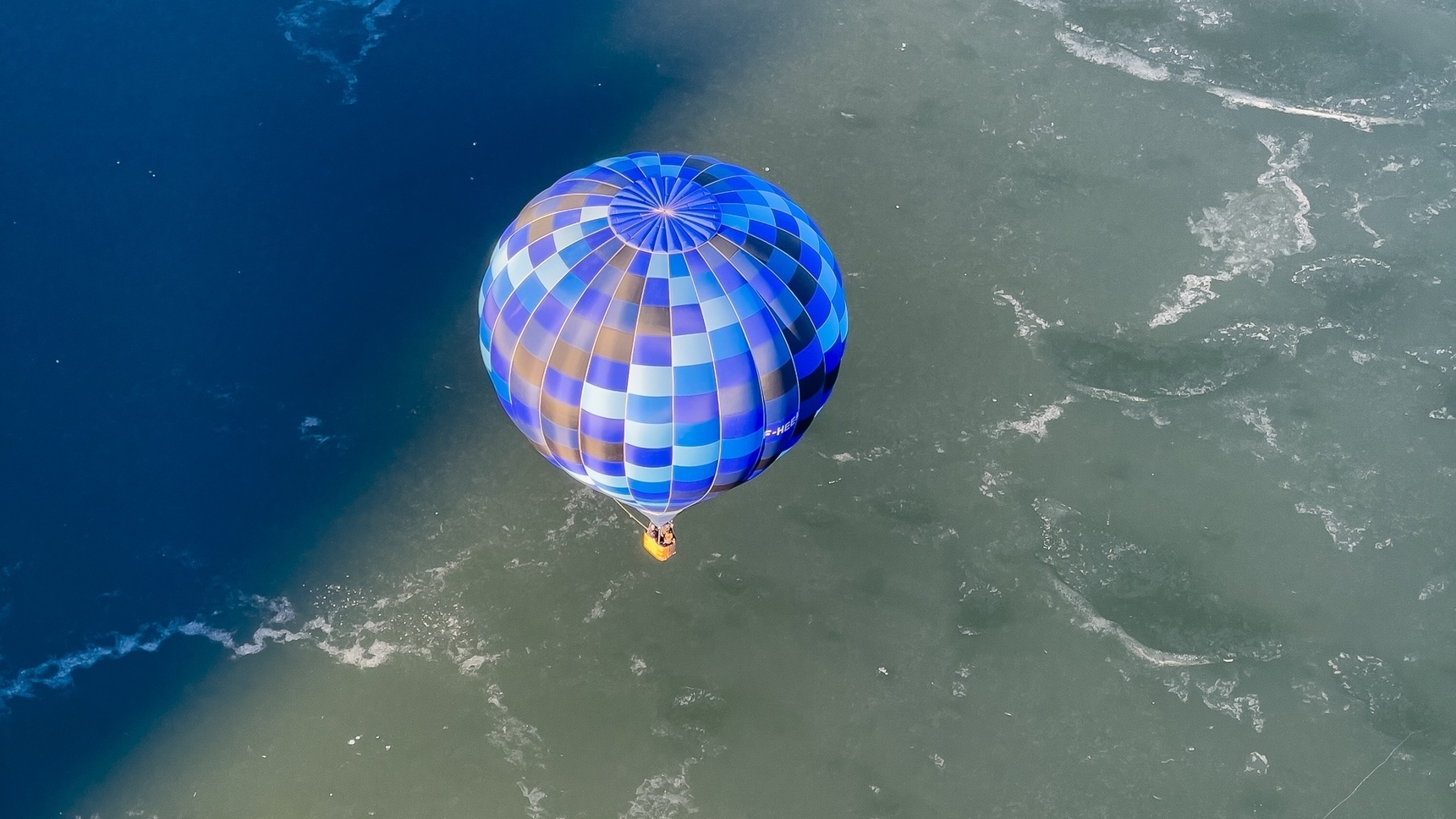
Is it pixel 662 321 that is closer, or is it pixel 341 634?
pixel 662 321

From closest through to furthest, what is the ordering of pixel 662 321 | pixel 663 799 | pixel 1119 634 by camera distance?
pixel 662 321 < pixel 663 799 < pixel 1119 634

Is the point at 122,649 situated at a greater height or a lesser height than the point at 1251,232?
lesser

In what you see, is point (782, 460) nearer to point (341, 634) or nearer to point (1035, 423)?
point (1035, 423)

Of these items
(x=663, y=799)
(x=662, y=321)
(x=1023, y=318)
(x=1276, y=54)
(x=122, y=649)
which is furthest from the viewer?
(x=1276, y=54)

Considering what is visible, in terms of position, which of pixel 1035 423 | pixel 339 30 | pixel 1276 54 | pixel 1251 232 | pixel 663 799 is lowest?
pixel 663 799

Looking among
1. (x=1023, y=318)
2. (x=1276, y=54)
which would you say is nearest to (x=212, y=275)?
(x=1023, y=318)

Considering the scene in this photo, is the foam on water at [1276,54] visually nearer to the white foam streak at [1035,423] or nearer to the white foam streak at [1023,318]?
the white foam streak at [1023,318]

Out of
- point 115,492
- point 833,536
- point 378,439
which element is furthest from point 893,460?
point 115,492
